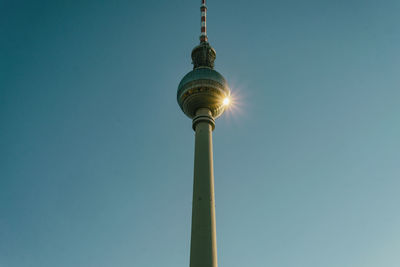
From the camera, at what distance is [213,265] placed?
38125mm

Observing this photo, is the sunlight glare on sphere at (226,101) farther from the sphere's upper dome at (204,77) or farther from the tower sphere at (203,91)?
the sphere's upper dome at (204,77)

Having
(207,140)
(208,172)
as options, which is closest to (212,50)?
(207,140)

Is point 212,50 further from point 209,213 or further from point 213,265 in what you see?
point 213,265

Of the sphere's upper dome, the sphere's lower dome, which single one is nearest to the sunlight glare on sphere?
the sphere's lower dome

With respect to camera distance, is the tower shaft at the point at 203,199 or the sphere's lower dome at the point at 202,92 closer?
the tower shaft at the point at 203,199

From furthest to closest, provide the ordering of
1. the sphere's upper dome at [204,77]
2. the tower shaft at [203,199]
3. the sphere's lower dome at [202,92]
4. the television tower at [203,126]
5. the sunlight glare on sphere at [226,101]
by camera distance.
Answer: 1. the sunlight glare on sphere at [226,101]
2. the sphere's upper dome at [204,77]
3. the sphere's lower dome at [202,92]
4. the television tower at [203,126]
5. the tower shaft at [203,199]

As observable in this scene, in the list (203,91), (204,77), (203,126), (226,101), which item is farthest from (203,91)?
(203,126)

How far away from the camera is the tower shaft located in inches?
1524

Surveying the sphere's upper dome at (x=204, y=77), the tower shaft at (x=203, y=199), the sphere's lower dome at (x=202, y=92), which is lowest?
the tower shaft at (x=203, y=199)

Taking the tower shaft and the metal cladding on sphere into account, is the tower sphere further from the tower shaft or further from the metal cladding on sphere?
the tower shaft

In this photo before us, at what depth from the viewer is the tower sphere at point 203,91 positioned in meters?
53.4

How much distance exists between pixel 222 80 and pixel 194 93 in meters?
5.95

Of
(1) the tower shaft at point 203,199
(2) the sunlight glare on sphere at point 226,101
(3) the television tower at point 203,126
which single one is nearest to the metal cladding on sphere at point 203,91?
(3) the television tower at point 203,126

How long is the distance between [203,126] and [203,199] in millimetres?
12914
